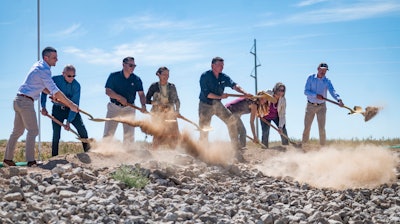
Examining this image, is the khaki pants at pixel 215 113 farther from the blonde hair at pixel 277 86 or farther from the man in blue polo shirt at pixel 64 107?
the man in blue polo shirt at pixel 64 107

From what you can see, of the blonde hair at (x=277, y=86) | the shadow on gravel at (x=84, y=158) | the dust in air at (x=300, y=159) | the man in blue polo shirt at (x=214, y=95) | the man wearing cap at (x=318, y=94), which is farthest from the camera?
the man wearing cap at (x=318, y=94)

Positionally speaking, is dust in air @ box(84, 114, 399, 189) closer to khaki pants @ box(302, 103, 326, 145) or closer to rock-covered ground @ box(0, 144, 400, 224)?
rock-covered ground @ box(0, 144, 400, 224)

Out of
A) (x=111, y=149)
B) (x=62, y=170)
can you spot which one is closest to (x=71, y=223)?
(x=62, y=170)

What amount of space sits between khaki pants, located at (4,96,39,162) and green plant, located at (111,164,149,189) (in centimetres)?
173

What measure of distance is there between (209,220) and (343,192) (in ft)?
12.0

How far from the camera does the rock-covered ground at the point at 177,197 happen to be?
7.02 meters

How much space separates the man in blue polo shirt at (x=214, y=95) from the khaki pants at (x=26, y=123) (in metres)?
4.01

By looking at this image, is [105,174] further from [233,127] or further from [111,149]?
[233,127]

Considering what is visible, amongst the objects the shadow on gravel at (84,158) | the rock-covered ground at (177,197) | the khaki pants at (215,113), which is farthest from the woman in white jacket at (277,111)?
the shadow on gravel at (84,158)

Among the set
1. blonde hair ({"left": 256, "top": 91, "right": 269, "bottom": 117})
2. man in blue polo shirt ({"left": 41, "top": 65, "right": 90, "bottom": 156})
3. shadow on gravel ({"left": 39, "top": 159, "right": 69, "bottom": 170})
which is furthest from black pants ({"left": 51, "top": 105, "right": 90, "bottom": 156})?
blonde hair ({"left": 256, "top": 91, "right": 269, "bottom": 117})

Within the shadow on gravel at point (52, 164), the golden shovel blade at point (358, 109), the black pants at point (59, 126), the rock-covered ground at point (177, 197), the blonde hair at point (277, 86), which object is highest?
the blonde hair at point (277, 86)

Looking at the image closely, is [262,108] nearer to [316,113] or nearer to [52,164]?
[316,113]

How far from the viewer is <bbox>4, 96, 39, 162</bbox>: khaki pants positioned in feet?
32.0

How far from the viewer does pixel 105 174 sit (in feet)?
30.2
